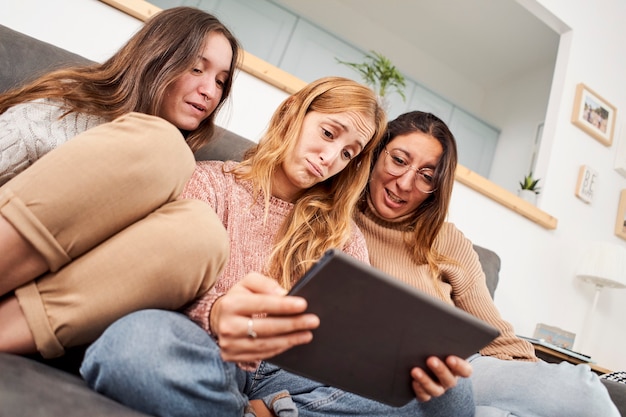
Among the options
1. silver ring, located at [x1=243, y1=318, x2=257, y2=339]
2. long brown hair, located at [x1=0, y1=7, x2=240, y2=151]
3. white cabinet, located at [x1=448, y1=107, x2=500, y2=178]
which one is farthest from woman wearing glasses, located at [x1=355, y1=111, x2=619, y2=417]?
white cabinet, located at [x1=448, y1=107, x2=500, y2=178]

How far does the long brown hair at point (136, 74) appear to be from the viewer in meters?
0.94

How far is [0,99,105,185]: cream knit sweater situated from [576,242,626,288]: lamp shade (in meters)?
2.23

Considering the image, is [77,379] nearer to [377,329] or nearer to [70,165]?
[70,165]

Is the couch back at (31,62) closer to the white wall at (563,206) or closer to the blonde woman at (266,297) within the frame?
the blonde woman at (266,297)

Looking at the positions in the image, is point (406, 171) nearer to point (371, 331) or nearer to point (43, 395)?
point (371, 331)

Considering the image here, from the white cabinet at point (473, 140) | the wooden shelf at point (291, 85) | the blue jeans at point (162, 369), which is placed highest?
the white cabinet at point (473, 140)

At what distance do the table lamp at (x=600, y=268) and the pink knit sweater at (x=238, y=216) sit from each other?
1656 millimetres

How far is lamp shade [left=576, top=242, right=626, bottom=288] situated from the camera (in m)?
2.13

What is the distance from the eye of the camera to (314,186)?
1153 mm

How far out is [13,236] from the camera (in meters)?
0.51

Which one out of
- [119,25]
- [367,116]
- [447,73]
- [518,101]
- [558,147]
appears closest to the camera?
[367,116]

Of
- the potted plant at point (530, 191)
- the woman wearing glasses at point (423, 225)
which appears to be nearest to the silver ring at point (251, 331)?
the woman wearing glasses at point (423, 225)

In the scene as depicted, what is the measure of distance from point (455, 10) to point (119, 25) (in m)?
3.04

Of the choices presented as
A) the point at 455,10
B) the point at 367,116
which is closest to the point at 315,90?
the point at 367,116
